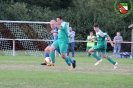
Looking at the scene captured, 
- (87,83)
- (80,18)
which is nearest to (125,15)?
(80,18)

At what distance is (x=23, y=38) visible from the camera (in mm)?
34500

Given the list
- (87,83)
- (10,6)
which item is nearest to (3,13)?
(10,6)

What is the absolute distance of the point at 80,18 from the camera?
47062 millimetres

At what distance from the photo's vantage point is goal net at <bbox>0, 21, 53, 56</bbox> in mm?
33281

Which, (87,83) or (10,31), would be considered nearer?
(87,83)

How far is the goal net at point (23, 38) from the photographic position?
109 feet

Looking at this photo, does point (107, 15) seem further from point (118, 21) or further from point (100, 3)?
point (100, 3)

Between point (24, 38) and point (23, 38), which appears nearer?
point (23, 38)

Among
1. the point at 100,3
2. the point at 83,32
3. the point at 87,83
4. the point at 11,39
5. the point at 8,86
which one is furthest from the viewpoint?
the point at 100,3

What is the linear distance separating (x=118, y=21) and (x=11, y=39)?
17340mm

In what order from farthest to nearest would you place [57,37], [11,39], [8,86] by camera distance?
1. [11,39]
2. [57,37]
3. [8,86]

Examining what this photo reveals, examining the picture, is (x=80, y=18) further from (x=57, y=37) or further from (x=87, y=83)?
(x=87, y=83)

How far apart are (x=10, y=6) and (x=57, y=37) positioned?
95.9ft

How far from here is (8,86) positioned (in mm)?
11836
